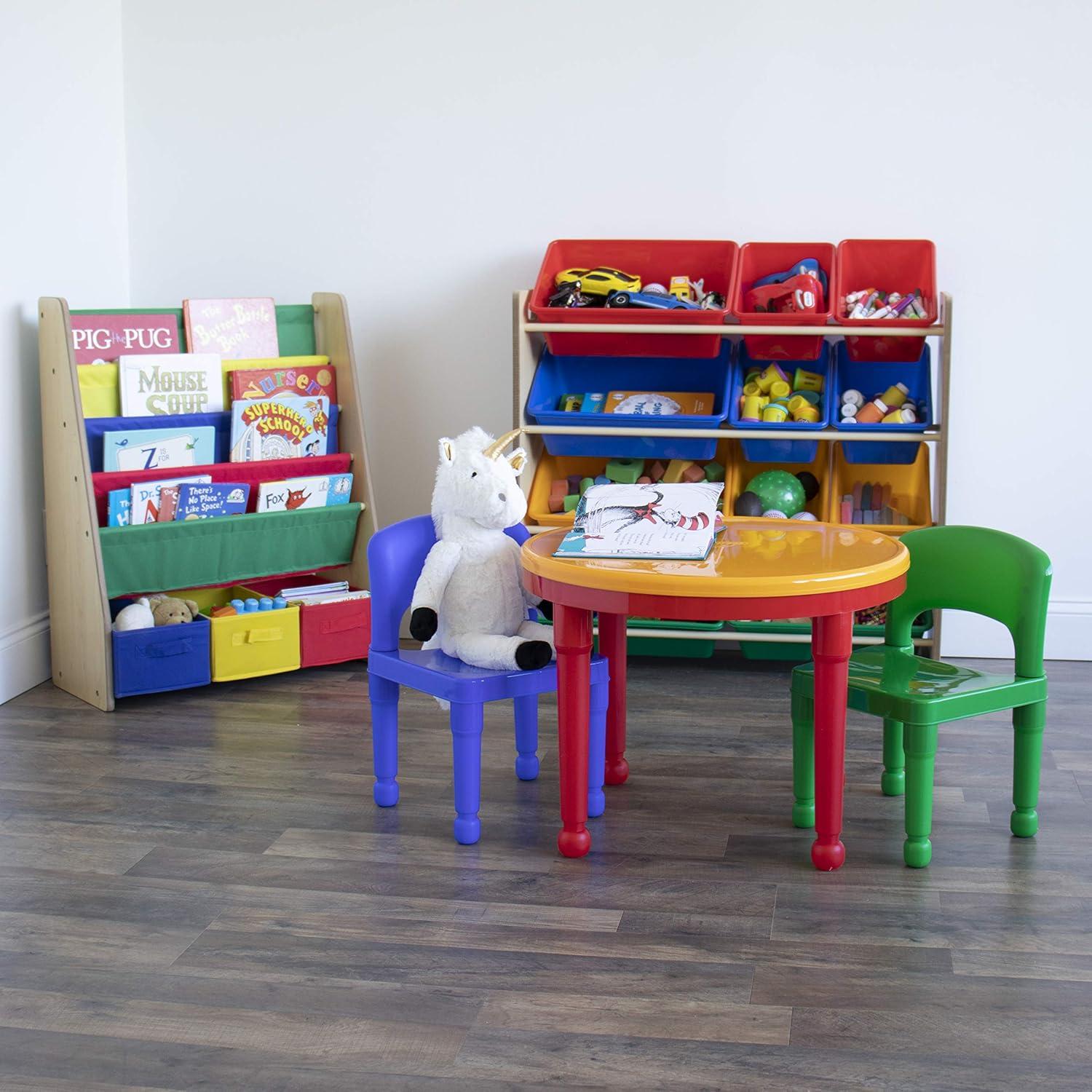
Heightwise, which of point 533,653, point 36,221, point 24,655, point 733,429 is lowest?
point 24,655

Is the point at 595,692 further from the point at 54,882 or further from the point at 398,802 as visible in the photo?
the point at 54,882

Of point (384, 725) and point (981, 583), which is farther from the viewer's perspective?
point (384, 725)

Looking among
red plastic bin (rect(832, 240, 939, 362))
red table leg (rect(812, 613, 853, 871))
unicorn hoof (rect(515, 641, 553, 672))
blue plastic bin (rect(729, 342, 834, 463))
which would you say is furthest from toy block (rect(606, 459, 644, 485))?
red table leg (rect(812, 613, 853, 871))

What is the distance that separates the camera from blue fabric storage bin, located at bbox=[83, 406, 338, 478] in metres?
3.57

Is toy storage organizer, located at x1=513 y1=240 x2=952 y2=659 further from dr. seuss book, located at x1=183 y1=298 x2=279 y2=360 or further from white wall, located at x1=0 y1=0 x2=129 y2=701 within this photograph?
white wall, located at x1=0 y1=0 x2=129 y2=701

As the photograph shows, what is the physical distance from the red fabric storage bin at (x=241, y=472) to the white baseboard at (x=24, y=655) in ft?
1.38

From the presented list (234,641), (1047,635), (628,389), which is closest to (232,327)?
(234,641)

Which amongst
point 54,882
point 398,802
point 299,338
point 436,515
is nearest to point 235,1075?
point 54,882

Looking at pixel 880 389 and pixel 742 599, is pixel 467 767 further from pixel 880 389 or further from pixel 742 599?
pixel 880 389

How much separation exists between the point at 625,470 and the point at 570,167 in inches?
38.0

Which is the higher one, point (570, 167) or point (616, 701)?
point (570, 167)

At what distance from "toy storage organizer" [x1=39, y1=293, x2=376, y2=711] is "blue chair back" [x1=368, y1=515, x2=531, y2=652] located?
3.38ft

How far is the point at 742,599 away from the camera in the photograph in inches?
90.0

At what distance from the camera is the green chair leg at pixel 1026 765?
2.61 metres
